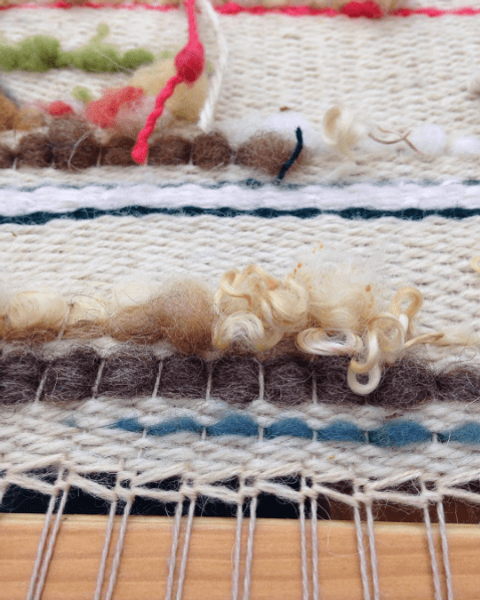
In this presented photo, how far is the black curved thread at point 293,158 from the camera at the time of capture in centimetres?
68

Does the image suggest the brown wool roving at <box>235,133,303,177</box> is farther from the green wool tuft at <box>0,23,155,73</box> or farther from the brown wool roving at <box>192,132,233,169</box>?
the green wool tuft at <box>0,23,155,73</box>

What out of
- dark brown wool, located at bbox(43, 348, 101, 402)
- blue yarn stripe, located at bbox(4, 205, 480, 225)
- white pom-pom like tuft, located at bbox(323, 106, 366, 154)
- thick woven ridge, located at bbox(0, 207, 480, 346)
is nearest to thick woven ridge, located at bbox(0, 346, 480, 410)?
dark brown wool, located at bbox(43, 348, 101, 402)

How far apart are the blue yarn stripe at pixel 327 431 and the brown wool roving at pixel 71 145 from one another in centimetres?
Answer: 39

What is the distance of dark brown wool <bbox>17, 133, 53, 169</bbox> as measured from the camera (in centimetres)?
71

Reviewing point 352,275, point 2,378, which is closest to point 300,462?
point 352,275

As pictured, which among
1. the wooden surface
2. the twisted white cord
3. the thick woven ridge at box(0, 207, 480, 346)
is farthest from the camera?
the twisted white cord

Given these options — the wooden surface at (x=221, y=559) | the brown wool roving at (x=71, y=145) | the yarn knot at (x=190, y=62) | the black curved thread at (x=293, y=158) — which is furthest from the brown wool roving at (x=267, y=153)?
the wooden surface at (x=221, y=559)

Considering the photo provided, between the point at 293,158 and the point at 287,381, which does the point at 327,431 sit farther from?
the point at 293,158

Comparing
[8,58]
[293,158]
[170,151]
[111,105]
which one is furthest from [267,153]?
[8,58]

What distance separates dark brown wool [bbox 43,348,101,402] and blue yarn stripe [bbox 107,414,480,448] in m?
0.03

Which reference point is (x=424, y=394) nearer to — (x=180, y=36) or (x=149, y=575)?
(x=149, y=575)

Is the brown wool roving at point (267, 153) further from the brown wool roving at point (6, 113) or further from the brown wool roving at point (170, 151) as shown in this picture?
the brown wool roving at point (6, 113)

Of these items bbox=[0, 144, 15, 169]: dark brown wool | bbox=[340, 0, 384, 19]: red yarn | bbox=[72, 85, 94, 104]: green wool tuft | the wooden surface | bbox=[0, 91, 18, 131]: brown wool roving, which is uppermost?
bbox=[340, 0, 384, 19]: red yarn

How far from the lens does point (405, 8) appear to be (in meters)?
0.86
